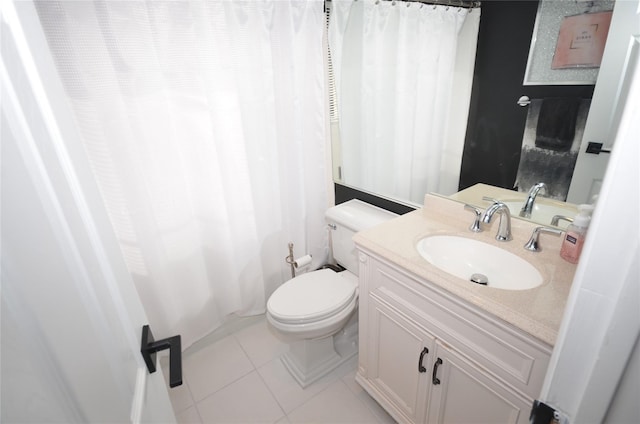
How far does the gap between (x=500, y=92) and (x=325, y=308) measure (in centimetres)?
119

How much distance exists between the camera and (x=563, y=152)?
3.47ft

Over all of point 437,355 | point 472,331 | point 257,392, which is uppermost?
point 472,331

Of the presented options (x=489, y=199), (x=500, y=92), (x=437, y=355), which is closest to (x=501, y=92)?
(x=500, y=92)

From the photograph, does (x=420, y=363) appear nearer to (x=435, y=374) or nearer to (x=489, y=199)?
(x=435, y=374)

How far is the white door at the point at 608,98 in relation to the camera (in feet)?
2.86

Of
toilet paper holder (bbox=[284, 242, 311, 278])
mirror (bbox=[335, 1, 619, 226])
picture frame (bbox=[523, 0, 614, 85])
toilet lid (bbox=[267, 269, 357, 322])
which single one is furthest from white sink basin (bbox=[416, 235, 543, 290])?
toilet paper holder (bbox=[284, 242, 311, 278])

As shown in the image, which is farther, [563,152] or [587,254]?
[563,152]

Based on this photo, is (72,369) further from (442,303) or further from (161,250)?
(161,250)

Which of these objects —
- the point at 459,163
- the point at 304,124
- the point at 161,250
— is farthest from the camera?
the point at 304,124

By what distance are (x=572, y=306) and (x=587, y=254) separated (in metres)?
0.07

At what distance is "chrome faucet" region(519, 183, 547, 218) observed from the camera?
1138 millimetres

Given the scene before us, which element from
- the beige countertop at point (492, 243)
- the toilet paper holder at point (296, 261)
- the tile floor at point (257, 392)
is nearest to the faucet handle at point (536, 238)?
the beige countertop at point (492, 243)

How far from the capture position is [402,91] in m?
1.55

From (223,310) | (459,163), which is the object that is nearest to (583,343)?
(459,163)
